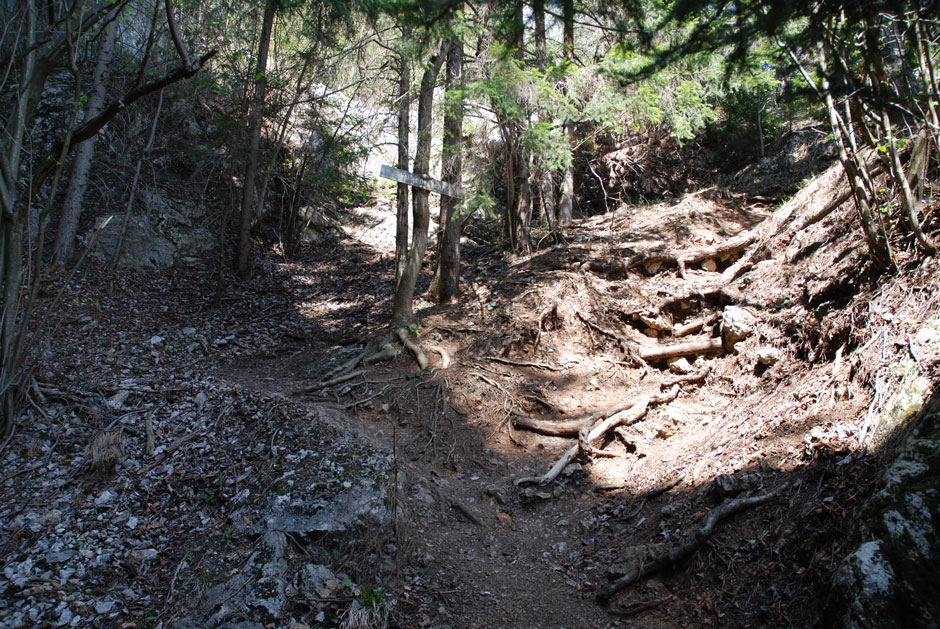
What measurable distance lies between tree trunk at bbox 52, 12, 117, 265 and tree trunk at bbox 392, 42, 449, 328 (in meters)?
6.60

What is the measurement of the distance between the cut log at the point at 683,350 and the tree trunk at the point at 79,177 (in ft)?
36.4

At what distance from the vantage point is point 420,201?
8.62m

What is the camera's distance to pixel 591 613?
13.6 feet

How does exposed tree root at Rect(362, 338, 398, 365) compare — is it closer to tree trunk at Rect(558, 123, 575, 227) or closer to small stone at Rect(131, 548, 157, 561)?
small stone at Rect(131, 548, 157, 561)

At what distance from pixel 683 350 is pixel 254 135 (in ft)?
33.3

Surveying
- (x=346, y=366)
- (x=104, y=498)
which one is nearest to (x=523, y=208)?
(x=346, y=366)

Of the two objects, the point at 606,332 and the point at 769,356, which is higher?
the point at 606,332

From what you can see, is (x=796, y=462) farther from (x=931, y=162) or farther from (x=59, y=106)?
(x=59, y=106)

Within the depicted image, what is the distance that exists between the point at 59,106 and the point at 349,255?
7.42 metres

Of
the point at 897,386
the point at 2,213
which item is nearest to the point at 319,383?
the point at 2,213

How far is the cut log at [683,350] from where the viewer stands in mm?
7797

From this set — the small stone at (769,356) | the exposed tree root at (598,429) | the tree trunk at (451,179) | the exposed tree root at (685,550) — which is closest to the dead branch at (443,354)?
the tree trunk at (451,179)

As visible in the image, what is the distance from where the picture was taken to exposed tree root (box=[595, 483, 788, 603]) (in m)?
4.02

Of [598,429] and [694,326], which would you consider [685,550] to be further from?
[694,326]
